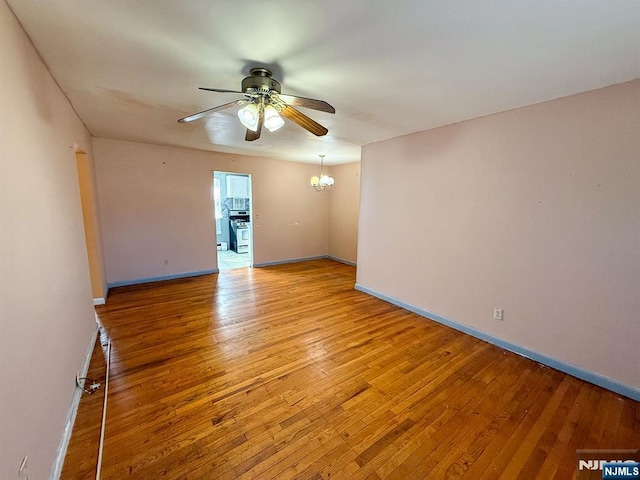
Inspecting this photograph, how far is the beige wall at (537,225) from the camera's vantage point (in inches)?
78.2

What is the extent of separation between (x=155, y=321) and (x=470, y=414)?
3.31 m

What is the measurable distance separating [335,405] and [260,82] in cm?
233

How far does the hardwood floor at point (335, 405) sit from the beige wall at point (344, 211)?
3.19 meters

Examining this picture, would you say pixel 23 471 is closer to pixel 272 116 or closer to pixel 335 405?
pixel 335 405

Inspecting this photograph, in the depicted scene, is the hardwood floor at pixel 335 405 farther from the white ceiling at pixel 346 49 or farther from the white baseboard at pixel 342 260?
the white baseboard at pixel 342 260

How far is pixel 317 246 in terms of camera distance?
22.0 ft

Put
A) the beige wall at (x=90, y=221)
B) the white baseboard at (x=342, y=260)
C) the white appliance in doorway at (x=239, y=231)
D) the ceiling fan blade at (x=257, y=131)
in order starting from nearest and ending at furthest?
the ceiling fan blade at (x=257, y=131), the beige wall at (x=90, y=221), the white baseboard at (x=342, y=260), the white appliance in doorway at (x=239, y=231)

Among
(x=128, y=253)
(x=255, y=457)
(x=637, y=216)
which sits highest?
(x=637, y=216)

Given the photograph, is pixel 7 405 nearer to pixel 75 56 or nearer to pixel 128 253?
pixel 75 56

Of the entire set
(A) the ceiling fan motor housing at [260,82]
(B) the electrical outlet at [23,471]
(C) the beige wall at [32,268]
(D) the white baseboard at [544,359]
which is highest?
(A) the ceiling fan motor housing at [260,82]

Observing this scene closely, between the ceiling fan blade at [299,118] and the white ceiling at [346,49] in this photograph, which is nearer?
the white ceiling at [346,49]

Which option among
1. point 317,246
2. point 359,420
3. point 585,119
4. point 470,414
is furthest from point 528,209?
point 317,246

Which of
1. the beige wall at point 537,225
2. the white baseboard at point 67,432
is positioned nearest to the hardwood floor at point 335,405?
the white baseboard at point 67,432

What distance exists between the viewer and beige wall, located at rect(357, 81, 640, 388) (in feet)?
6.52
